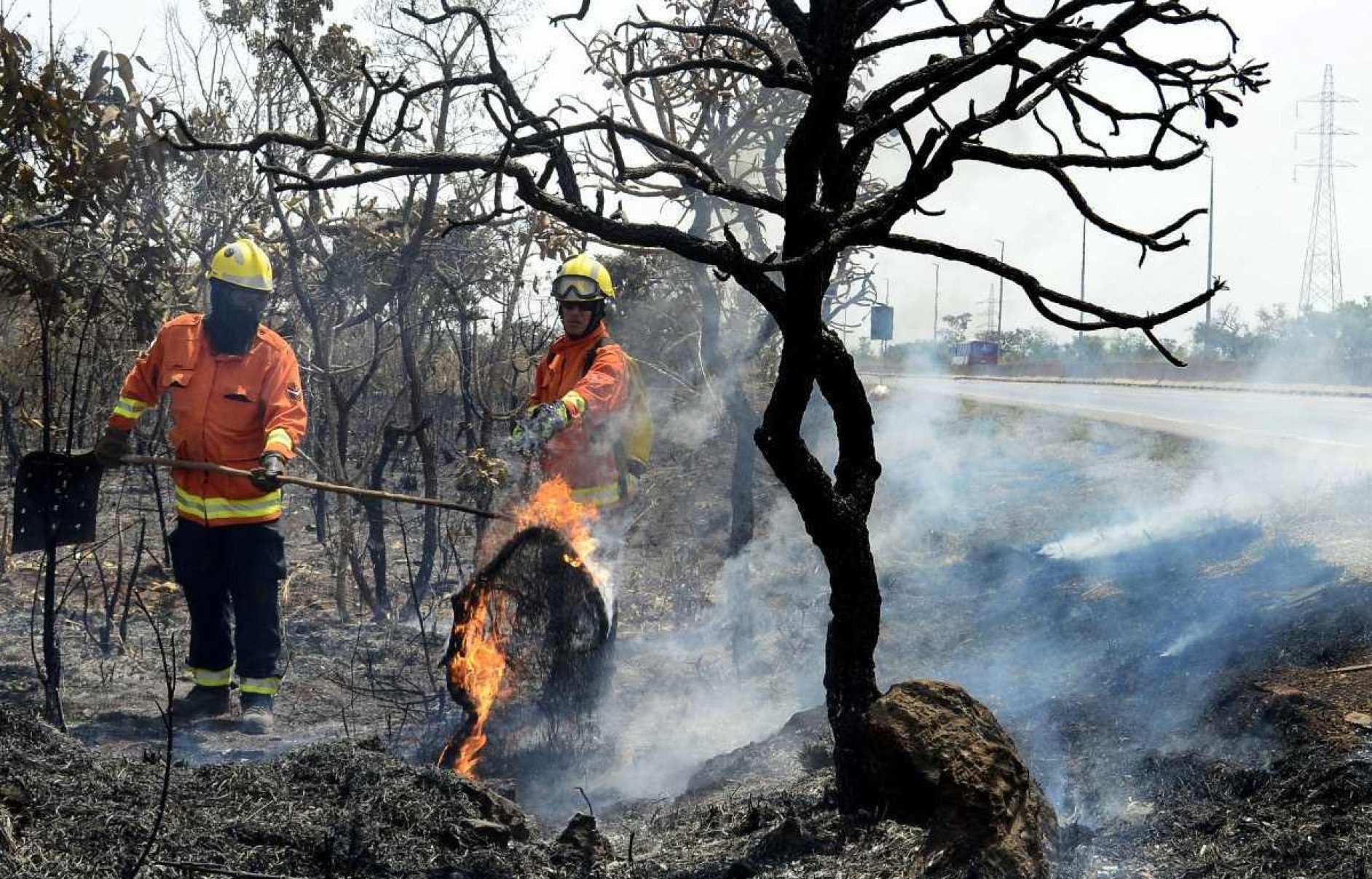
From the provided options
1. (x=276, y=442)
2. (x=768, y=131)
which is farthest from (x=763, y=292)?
(x=768, y=131)

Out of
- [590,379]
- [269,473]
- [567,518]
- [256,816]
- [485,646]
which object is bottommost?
[256,816]

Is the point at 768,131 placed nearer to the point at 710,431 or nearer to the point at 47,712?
the point at 710,431

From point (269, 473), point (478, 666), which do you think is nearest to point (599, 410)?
point (478, 666)

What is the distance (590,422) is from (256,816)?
2918 millimetres

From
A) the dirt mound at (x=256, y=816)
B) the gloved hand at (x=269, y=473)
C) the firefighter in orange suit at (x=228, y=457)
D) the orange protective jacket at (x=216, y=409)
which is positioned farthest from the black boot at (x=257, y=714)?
the dirt mound at (x=256, y=816)

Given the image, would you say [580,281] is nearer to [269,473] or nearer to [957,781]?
[269,473]

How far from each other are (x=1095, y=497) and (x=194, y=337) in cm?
750

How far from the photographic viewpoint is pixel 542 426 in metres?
5.56

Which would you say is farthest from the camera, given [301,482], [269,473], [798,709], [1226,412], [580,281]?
[1226,412]

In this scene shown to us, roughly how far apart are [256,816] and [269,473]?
2.31 m

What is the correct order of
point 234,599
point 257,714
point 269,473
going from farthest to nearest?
point 234,599 → point 257,714 → point 269,473

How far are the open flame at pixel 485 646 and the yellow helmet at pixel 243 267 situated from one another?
1.88 meters

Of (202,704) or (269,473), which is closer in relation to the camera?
(269,473)

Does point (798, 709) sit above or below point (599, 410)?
below
